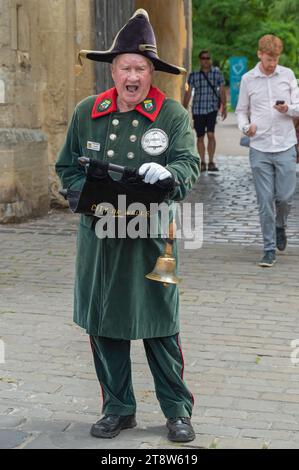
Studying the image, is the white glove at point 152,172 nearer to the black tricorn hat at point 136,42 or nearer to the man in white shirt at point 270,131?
the black tricorn hat at point 136,42

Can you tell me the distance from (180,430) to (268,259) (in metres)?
4.26

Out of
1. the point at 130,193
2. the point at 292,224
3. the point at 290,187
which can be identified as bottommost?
the point at 292,224

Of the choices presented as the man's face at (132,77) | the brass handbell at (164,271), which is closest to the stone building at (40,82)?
the man's face at (132,77)

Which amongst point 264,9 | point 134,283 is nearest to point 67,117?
point 134,283

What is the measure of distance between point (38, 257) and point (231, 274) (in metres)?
1.76

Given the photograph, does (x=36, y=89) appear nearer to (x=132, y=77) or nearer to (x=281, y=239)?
(x=281, y=239)

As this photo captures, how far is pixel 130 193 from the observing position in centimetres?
427

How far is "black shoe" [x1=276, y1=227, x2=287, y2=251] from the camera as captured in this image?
9.10 metres

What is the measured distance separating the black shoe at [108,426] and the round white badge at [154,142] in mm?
1208

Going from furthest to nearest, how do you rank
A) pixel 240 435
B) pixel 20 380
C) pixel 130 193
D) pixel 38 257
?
1. pixel 38 257
2. pixel 20 380
3. pixel 240 435
4. pixel 130 193

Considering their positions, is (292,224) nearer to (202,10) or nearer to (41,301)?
(41,301)

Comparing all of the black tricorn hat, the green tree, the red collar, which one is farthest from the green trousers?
the green tree

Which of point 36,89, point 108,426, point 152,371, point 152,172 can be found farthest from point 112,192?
point 36,89

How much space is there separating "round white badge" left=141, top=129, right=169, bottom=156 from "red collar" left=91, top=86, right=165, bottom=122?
6 cm
